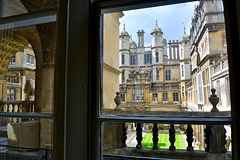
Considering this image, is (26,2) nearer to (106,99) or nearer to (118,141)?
(106,99)

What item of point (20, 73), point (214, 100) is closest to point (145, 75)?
point (214, 100)

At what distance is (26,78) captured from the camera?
80 centimetres

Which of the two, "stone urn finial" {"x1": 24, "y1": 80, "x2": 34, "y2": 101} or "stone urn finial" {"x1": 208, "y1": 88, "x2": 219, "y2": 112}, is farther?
"stone urn finial" {"x1": 24, "y1": 80, "x2": 34, "y2": 101}

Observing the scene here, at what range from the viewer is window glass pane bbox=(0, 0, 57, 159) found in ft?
2.21

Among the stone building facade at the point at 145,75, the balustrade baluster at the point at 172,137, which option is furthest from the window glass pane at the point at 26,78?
the balustrade baluster at the point at 172,137

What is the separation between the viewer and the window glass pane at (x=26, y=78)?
2.21ft

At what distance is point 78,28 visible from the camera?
1.86ft

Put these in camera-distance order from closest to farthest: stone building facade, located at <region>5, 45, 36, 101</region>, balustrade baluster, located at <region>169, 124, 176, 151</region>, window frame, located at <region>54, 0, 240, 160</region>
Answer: window frame, located at <region>54, 0, 240, 160</region>, balustrade baluster, located at <region>169, 124, 176, 151</region>, stone building facade, located at <region>5, 45, 36, 101</region>

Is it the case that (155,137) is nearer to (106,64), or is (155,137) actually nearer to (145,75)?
Answer: (106,64)

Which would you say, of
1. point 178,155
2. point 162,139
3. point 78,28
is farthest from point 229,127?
point 78,28

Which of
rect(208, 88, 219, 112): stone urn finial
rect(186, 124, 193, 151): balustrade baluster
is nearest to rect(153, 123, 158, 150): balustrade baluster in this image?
rect(186, 124, 193, 151): balustrade baluster

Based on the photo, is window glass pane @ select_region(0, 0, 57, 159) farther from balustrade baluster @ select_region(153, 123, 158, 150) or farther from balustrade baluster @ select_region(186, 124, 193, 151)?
balustrade baluster @ select_region(186, 124, 193, 151)

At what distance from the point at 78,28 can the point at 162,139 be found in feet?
2.09

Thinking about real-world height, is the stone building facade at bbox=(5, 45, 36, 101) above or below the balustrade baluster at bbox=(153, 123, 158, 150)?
above
